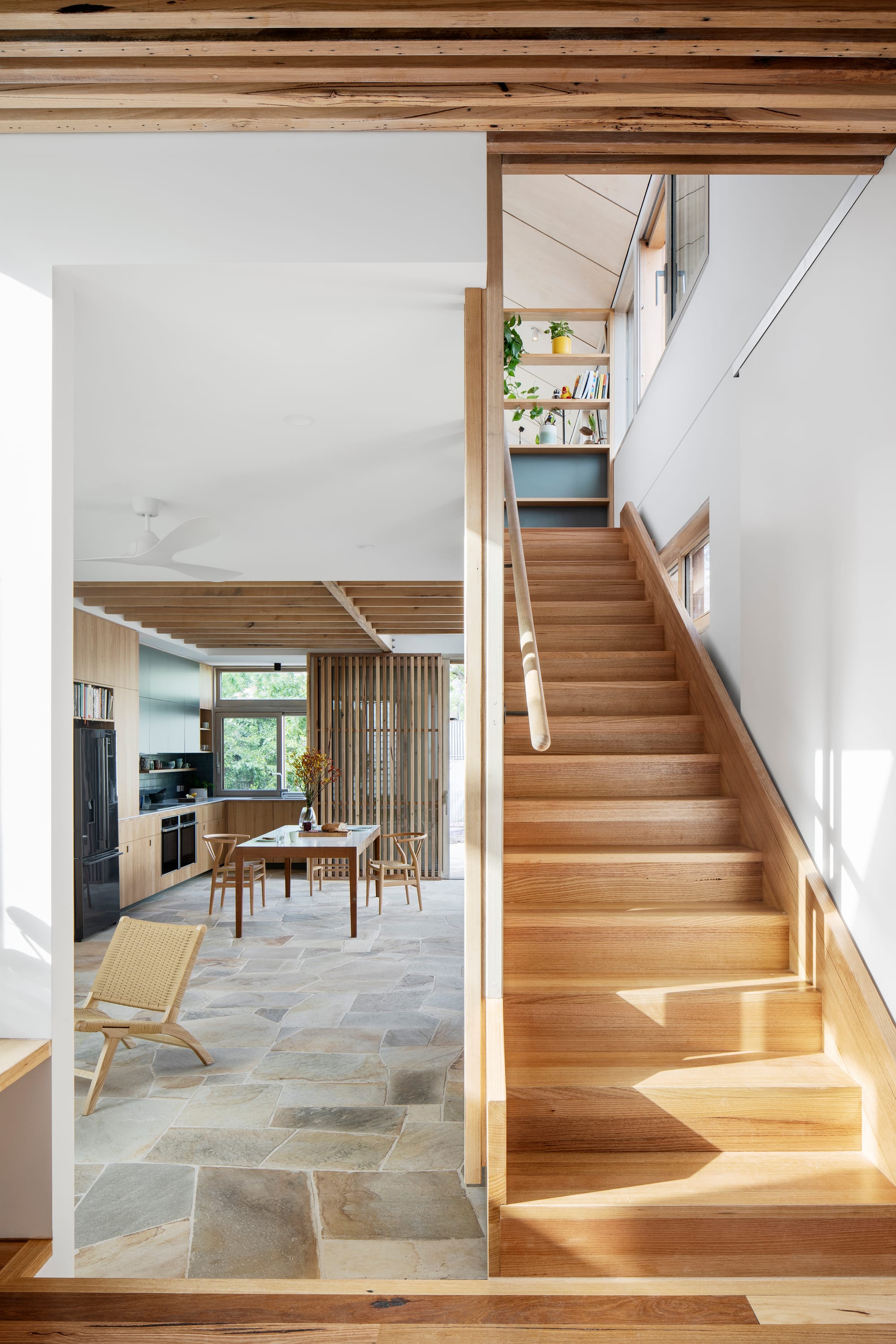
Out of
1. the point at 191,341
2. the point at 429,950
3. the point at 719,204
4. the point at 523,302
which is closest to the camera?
the point at 191,341

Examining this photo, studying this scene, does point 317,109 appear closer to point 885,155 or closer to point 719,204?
point 885,155

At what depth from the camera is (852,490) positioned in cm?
266

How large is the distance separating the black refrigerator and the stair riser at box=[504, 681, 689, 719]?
4.16 meters

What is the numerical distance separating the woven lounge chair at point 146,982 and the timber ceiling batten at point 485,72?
335 centimetres

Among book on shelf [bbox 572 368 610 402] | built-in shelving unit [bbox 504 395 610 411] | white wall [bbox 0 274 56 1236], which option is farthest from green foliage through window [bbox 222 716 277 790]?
→ white wall [bbox 0 274 56 1236]

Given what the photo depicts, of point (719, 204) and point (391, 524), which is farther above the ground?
point (719, 204)

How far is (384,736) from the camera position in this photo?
11008 millimetres

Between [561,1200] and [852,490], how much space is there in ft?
6.98

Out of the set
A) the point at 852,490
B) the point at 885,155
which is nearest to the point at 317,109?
the point at 885,155

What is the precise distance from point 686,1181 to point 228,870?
22.3ft

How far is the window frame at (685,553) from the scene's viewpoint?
15.5ft

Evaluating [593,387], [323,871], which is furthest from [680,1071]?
[323,871]

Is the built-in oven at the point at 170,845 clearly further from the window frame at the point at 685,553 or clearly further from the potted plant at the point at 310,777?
the window frame at the point at 685,553

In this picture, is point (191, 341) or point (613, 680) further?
point (613, 680)
